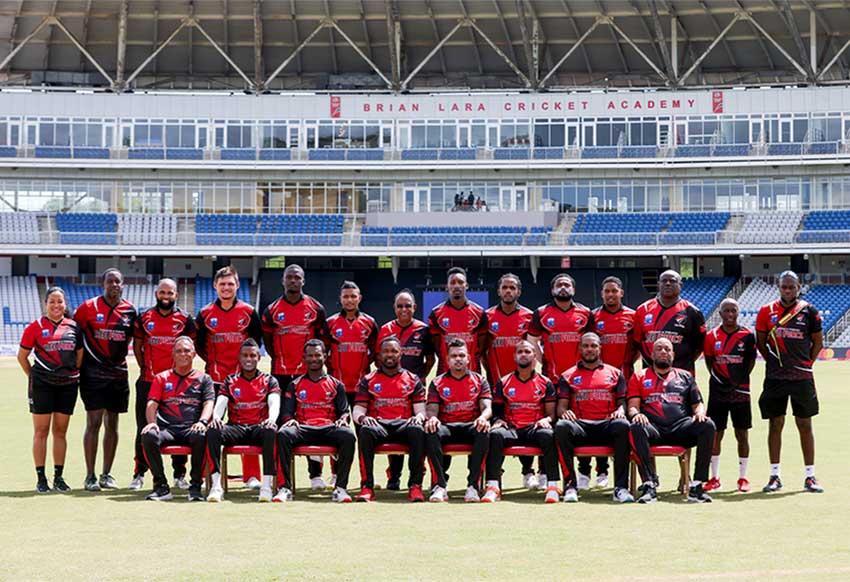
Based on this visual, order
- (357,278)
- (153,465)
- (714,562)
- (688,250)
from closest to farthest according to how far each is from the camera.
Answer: (714,562), (153,465), (688,250), (357,278)

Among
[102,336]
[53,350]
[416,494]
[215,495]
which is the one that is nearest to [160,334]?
[102,336]

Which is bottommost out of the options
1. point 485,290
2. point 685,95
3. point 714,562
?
point 714,562

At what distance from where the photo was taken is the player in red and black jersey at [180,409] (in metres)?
12.3

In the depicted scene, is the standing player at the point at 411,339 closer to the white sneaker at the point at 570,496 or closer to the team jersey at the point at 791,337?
the white sneaker at the point at 570,496

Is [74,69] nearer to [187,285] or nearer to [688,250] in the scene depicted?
[187,285]

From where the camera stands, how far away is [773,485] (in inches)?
503

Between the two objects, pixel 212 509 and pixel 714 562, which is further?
pixel 212 509

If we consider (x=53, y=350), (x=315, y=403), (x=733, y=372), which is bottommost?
(x=315, y=403)

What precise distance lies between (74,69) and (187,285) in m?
13.0

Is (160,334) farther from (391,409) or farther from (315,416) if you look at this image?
(391,409)

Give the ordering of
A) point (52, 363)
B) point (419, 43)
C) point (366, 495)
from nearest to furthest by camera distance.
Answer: point (366, 495) < point (52, 363) < point (419, 43)

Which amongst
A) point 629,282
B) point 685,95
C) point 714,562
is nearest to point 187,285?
point 629,282

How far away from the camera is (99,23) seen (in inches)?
2311

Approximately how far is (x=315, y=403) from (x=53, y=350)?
119 inches
